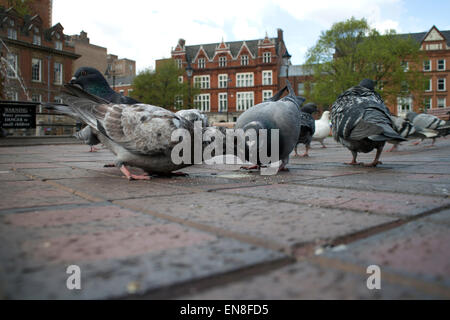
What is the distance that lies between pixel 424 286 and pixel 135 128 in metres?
2.67

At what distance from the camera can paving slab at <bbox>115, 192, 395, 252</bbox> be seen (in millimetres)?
1216

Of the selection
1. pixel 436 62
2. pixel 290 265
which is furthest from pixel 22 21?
pixel 436 62

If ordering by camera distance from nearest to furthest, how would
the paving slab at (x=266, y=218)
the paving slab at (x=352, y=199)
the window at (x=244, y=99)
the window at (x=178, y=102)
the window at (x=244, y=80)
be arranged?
the paving slab at (x=266, y=218) → the paving slab at (x=352, y=199) → the window at (x=178, y=102) → the window at (x=244, y=99) → the window at (x=244, y=80)

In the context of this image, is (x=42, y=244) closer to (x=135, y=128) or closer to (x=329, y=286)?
(x=329, y=286)

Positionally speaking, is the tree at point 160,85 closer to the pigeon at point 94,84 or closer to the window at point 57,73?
the window at point 57,73

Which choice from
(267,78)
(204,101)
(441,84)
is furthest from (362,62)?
(204,101)

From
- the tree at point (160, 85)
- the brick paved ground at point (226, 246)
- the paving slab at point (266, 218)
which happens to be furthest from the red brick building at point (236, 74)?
the brick paved ground at point (226, 246)

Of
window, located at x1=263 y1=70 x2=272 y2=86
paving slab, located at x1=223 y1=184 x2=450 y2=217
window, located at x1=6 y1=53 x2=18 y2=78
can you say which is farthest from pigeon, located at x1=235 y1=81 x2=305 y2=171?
window, located at x1=263 y1=70 x2=272 y2=86

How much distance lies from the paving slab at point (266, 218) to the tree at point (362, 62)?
→ 33.7m

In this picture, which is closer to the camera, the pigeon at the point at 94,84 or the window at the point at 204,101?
the pigeon at the point at 94,84

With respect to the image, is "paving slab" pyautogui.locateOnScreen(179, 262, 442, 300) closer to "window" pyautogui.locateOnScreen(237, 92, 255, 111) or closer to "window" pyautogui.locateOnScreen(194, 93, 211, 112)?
"window" pyautogui.locateOnScreen(237, 92, 255, 111)

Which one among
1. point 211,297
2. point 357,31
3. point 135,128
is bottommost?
point 211,297

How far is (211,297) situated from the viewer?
792mm

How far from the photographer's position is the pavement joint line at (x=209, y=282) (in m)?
0.80
